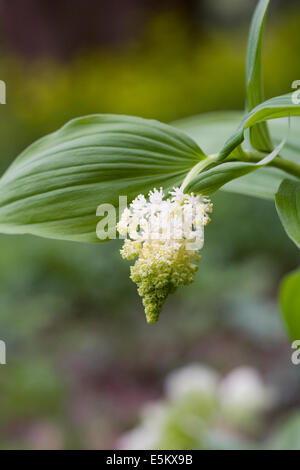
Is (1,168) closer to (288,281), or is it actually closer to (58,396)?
(58,396)

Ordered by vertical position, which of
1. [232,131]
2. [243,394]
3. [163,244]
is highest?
[232,131]

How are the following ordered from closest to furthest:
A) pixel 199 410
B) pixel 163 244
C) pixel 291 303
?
1. pixel 163 244
2. pixel 291 303
3. pixel 199 410

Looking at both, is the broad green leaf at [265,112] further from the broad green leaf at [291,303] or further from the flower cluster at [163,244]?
the broad green leaf at [291,303]

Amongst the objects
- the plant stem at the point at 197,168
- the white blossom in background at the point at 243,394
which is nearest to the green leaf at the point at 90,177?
the plant stem at the point at 197,168

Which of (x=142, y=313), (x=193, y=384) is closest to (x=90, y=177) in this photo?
(x=193, y=384)

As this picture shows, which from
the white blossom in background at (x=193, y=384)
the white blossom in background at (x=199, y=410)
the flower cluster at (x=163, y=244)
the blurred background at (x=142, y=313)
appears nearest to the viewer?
the flower cluster at (x=163, y=244)

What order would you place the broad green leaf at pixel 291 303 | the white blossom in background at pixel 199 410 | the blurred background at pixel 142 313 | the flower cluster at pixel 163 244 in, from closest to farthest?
1. the flower cluster at pixel 163 244
2. the broad green leaf at pixel 291 303
3. the white blossom in background at pixel 199 410
4. the blurred background at pixel 142 313

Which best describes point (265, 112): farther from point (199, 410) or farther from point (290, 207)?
point (199, 410)
